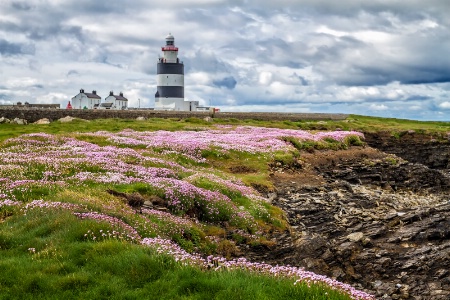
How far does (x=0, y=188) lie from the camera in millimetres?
18500

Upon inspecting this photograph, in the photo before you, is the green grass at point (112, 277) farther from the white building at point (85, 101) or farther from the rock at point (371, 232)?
the white building at point (85, 101)

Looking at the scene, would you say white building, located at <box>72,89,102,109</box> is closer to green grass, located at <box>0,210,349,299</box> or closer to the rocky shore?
the rocky shore

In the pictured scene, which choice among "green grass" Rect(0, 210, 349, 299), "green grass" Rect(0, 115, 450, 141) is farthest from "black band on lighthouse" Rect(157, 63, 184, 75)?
"green grass" Rect(0, 210, 349, 299)

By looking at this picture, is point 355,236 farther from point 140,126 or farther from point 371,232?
point 140,126

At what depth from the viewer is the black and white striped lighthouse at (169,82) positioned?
131 metres

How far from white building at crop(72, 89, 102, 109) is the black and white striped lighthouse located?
103ft

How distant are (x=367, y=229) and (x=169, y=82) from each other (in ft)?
380

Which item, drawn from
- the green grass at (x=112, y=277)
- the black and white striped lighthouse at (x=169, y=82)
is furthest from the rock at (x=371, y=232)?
the black and white striped lighthouse at (x=169, y=82)

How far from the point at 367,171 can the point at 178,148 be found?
18.2m

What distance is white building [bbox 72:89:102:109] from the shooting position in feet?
497

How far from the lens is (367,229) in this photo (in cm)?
2083

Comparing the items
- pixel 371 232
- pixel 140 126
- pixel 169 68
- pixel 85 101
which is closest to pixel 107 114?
pixel 140 126

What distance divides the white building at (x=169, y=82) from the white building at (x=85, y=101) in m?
31.4

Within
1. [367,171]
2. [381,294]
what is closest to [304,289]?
[381,294]
